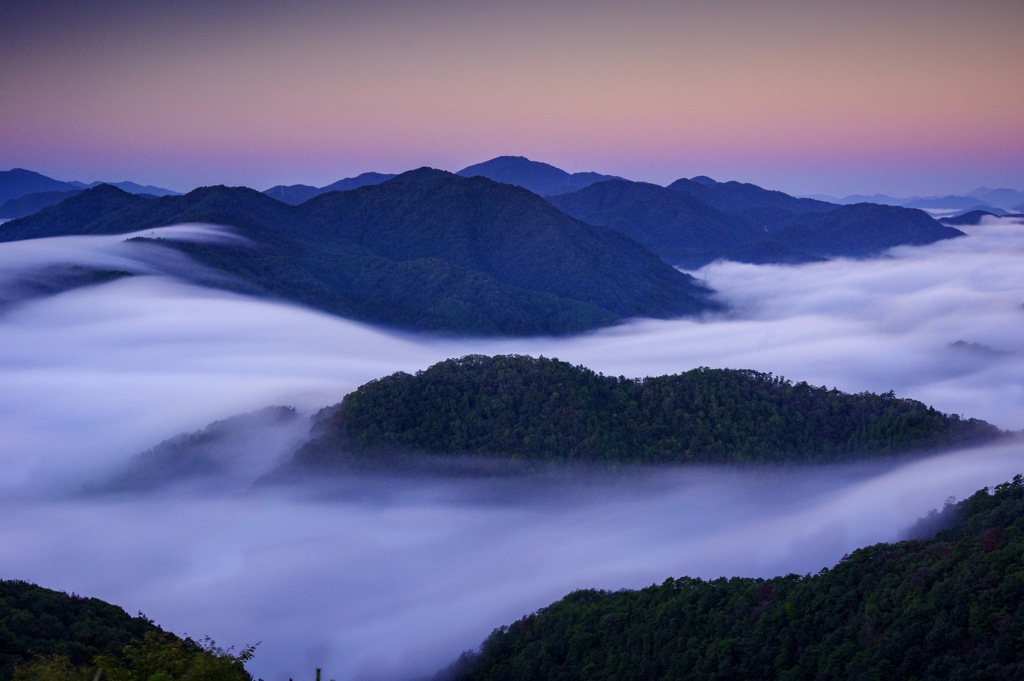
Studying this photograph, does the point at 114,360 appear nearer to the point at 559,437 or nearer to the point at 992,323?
the point at 559,437

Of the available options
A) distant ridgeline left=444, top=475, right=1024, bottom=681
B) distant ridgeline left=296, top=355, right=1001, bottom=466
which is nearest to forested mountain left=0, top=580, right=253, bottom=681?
distant ridgeline left=444, top=475, right=1024, bottom=681

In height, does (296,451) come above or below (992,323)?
below

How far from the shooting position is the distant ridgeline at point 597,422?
214ft

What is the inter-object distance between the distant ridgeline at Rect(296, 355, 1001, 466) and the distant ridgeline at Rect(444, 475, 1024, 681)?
2349 cm

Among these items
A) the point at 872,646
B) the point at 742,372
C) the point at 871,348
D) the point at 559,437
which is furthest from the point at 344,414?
the point at 871,348

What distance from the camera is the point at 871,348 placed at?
179500 mm

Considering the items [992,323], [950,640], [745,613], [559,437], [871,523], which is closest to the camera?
[950,640]

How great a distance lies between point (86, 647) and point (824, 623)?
2693cm

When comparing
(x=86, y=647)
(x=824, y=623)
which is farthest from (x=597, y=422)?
(x=86, y=647)

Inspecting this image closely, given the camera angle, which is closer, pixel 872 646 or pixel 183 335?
pixel 872 646

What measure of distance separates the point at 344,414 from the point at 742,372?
36.4 meters

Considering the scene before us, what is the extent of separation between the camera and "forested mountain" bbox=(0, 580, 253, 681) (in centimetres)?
1970

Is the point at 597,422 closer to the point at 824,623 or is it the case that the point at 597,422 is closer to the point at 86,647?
the point at 824,623

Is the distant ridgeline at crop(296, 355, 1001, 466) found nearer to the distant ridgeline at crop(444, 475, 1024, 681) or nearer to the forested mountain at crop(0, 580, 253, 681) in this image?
the distant ridgeline at crop(444, 475, 1024, 681)
